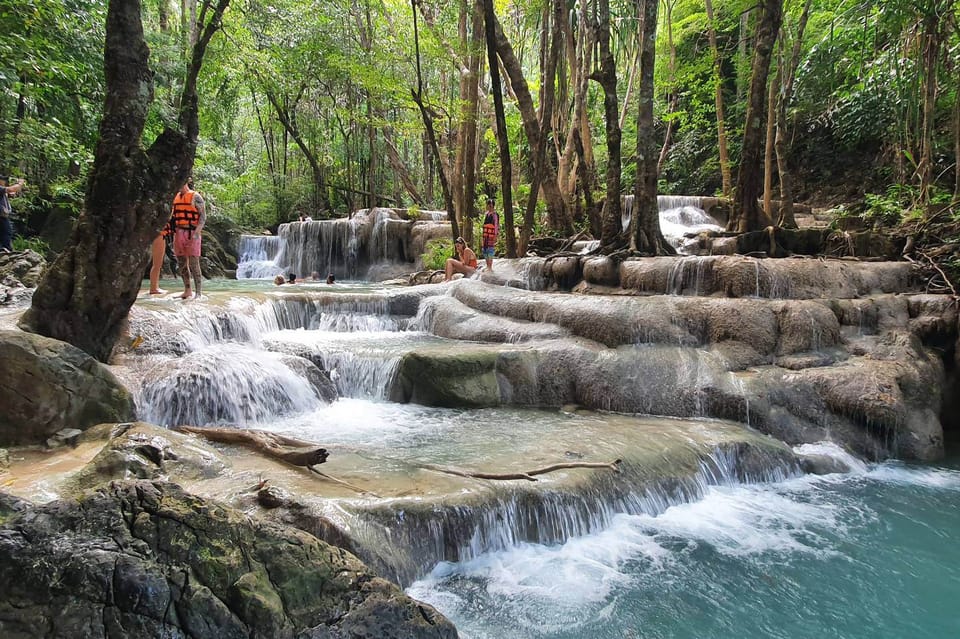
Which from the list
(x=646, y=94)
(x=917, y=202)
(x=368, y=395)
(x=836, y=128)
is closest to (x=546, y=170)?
(x=646, y=94)

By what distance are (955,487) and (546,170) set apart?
31.1 ft

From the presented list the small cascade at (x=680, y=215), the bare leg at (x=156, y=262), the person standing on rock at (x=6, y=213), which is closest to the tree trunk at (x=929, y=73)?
the small cascade at (x=680, y=215)

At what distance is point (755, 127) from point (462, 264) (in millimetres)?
5908

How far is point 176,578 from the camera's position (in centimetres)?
171

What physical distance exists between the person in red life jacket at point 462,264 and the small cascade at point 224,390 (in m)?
5.57

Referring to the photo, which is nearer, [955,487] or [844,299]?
[955,487]

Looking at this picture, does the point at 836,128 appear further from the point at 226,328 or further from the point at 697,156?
the point at 226,328

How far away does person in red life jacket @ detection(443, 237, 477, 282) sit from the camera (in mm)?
11391

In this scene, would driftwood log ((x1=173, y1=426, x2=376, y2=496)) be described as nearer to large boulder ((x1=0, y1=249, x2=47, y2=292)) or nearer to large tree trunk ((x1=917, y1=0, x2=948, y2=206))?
large boulder ((x1=0, y1=249, x2=47, y2=292))

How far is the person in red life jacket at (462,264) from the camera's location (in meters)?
11.4

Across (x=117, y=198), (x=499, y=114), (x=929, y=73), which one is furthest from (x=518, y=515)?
(x=929, y=73)

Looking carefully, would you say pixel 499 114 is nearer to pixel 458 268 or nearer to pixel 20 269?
pixel 458 268

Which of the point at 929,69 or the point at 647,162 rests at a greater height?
the point at 929,69

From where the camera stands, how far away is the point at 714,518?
4.34m
